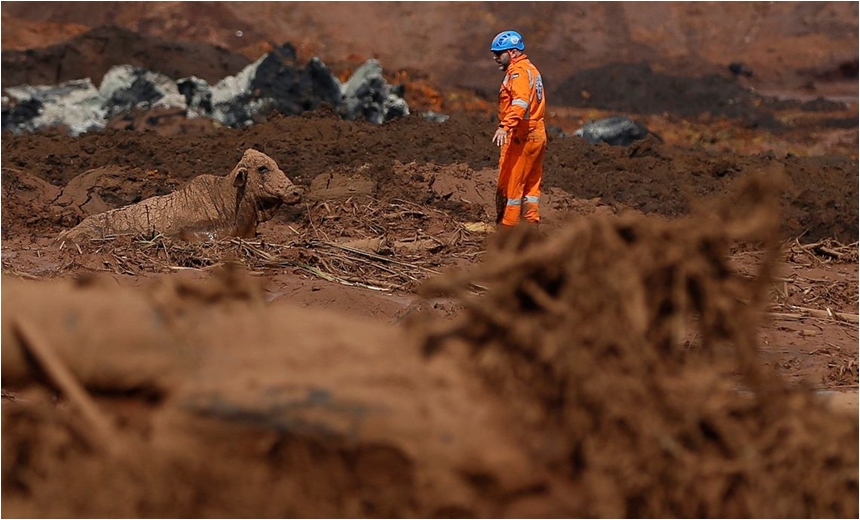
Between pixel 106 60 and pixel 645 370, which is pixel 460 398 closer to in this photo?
pixel 645 370

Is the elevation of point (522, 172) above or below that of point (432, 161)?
above

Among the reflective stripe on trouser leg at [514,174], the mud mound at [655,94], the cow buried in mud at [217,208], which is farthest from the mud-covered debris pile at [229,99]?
the mud mound at [655,94]

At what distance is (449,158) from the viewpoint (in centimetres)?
1497

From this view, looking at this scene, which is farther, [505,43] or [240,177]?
[240,177]

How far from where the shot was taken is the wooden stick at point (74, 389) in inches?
140

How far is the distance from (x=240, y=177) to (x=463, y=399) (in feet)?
25.3

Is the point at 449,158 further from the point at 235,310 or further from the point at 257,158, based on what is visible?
the point at 235,310

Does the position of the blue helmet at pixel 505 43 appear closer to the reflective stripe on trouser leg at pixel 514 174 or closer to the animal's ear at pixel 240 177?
the reflective stripe on trouser leg at pixel 514 174

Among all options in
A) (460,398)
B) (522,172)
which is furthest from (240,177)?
(460,398)

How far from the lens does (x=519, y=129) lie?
10.5 metres

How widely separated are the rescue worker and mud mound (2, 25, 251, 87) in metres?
14.2

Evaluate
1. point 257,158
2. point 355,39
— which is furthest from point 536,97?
point 355,39

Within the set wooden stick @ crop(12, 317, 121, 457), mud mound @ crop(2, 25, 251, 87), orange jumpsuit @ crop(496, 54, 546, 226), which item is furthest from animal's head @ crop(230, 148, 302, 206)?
mud mound @ crop(2, 25, 251, 87)

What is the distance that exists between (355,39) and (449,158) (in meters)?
22.6
